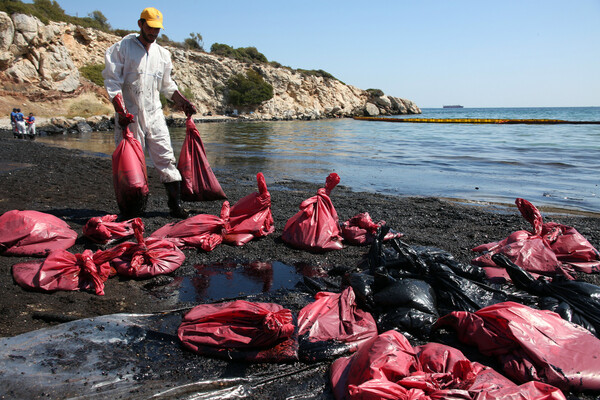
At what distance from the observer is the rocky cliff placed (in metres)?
21.6

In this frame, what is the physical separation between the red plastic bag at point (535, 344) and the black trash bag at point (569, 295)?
276 mm

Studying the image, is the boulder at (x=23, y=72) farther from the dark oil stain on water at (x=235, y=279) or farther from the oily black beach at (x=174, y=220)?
the dark oil stain on water at (x=235, y=279)

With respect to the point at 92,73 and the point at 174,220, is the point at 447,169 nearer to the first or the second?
the point at 174,220

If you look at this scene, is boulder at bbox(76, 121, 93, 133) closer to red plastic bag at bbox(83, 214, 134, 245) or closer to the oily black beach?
the oily black beach

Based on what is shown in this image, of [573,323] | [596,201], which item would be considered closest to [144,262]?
[573,323]

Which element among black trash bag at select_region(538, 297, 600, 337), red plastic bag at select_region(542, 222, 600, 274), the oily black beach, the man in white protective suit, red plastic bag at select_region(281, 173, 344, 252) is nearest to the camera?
black trash bag at select_region(538, 297, 600, 337)

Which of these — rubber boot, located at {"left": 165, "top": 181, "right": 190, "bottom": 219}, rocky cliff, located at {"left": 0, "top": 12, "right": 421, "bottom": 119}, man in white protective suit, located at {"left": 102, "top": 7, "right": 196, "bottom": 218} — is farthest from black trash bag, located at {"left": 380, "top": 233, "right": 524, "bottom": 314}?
rocky cliff, located at {"left": 0, "top": 12, "right": 421, "bottom": 119}

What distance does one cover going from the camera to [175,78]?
38.3m

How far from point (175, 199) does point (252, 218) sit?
1007mm

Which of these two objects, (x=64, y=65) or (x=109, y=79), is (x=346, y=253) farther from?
(x=64, y=65)

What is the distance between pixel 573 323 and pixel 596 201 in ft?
19.2

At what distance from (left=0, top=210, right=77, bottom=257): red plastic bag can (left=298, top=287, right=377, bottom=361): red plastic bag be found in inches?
87.0

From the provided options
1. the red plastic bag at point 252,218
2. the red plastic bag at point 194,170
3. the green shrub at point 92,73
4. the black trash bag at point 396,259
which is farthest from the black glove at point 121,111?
the green shrub at point 92,73

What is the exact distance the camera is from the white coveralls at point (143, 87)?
13.7ft
